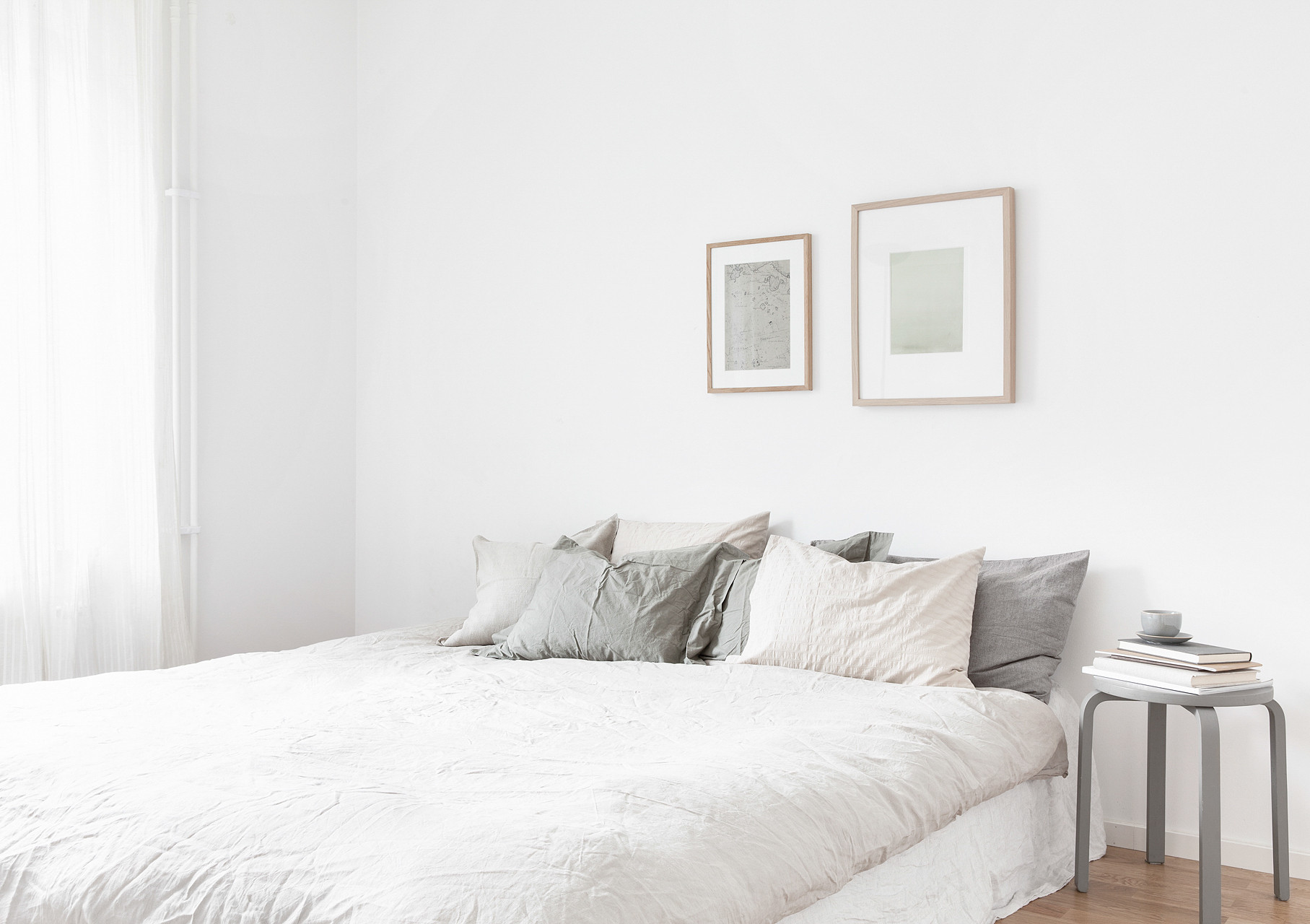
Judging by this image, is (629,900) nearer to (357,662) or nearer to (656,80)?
(357,662)

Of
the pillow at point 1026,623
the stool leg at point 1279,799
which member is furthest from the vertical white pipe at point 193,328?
the stool leg at point 1279,799

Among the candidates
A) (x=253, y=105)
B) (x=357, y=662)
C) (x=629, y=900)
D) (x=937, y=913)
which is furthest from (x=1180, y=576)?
(x=253, y=105)

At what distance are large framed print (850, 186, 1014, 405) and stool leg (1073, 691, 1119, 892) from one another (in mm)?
866

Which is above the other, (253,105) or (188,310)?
(253,105)

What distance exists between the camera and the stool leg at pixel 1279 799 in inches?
93.4

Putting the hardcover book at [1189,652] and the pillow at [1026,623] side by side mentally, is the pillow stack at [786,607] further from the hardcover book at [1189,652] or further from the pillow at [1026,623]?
the hardcover book at [1189,652]

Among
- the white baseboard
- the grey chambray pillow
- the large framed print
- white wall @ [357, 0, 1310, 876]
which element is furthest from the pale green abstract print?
the white baseboard

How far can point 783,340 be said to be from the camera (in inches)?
129

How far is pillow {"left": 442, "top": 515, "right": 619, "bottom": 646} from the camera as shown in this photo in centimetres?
312

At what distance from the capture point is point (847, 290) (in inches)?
125

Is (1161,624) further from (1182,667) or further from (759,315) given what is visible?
(759,315)

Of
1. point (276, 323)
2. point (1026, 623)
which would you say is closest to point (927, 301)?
point (1026, 623)

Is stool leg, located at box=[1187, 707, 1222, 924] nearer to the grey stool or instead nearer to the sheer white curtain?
the grey stool

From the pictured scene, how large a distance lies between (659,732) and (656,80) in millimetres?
2313
